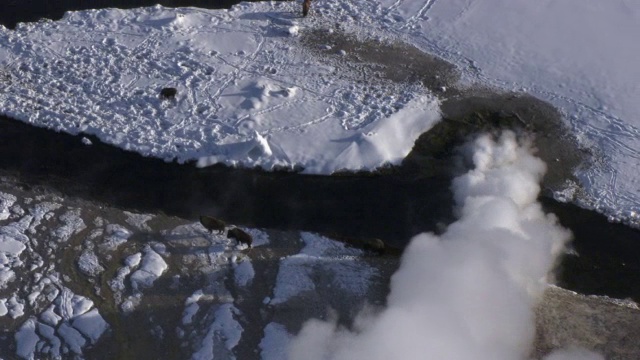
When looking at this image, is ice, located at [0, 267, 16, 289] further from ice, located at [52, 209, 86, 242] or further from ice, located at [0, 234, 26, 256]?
ice, located at [52, 209, 86, 242]

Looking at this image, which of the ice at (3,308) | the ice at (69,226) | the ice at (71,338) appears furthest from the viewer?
the ice at (69,226)

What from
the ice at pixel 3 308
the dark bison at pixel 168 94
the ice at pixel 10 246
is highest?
the dark bison at pixel 168 94

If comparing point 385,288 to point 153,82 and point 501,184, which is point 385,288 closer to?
point 501,184

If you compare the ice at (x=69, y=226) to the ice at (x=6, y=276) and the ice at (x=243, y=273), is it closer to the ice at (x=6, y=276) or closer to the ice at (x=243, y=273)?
the ice at (x=6, y=276)

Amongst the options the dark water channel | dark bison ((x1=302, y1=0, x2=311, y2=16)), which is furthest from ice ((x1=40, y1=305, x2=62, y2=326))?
dark bison ((x1=302, y1=0, x2=311, y2=16))

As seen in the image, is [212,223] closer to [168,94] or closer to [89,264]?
[89,264]

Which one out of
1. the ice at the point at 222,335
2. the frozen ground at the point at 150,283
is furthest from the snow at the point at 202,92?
the ice at the point at 222,335

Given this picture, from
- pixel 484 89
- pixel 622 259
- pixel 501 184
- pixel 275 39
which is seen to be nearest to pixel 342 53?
pixel 275 39
